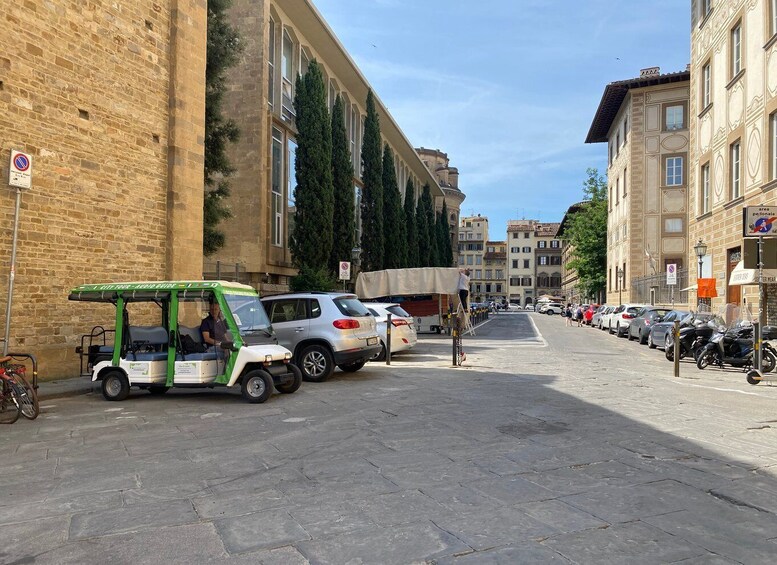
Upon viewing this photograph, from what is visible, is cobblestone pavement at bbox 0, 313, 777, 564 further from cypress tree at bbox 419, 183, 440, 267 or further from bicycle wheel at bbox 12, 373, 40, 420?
cypress tree at bbox 419, 183, 440, 267

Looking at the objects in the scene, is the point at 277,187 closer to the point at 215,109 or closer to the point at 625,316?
the point at 215,109

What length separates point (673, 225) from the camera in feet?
137

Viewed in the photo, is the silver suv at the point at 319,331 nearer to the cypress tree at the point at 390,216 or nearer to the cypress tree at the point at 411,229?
the cypress tree at the point at 390,216

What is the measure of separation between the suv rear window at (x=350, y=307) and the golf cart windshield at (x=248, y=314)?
218 cm

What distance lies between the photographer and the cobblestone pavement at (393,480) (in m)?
3.77

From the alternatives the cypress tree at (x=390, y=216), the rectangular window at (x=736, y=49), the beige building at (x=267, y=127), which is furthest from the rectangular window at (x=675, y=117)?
the beige building at (x=267, y=127)

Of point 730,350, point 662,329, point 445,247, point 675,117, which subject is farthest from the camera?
point 445,247

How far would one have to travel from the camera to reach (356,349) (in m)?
12.1

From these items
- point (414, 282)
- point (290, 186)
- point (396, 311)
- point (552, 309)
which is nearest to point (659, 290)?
point (414, 282)

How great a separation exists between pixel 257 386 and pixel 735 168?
19.1 m

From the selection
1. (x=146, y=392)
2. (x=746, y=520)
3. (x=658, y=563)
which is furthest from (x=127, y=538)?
(x=146, y=392)

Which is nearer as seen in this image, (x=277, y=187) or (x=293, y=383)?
(x=293, y=383)

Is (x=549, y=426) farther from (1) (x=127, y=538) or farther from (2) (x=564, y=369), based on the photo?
(2) (x=564, y=369)

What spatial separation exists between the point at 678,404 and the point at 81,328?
10.7 m
